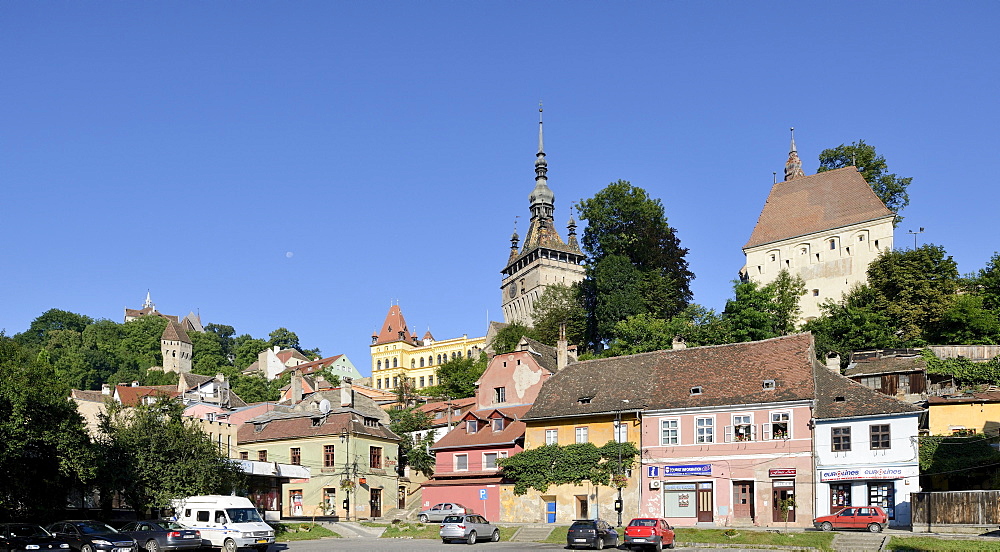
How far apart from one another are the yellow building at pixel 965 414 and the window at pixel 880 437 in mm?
8090

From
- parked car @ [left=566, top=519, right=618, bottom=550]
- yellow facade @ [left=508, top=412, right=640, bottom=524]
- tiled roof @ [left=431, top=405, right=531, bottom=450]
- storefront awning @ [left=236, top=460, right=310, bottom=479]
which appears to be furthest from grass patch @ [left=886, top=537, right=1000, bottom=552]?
storefront awning @ [left=236, top=460, right=310, bottom=479]

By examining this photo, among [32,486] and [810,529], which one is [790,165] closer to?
[810,529]

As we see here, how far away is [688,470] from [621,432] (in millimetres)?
4544

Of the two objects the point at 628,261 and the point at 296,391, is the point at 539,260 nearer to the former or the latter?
the point at 628,261

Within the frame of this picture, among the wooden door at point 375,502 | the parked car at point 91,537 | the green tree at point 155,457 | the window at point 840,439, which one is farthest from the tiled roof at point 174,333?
the window at point 840,439

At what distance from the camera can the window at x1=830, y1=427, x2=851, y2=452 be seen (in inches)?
1882

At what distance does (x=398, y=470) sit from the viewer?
73.2m

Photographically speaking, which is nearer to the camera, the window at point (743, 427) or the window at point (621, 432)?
the window at point (743, 427)

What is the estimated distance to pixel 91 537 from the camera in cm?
3462

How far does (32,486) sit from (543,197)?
5012 inches

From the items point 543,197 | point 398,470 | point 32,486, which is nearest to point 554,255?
point 543,197

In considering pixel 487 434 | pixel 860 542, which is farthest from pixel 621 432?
pixel 860 542

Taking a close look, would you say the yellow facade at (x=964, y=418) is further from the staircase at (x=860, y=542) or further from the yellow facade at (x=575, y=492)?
the yellow facade at (x=575, y=492)

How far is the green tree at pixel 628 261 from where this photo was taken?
91.3 meters
